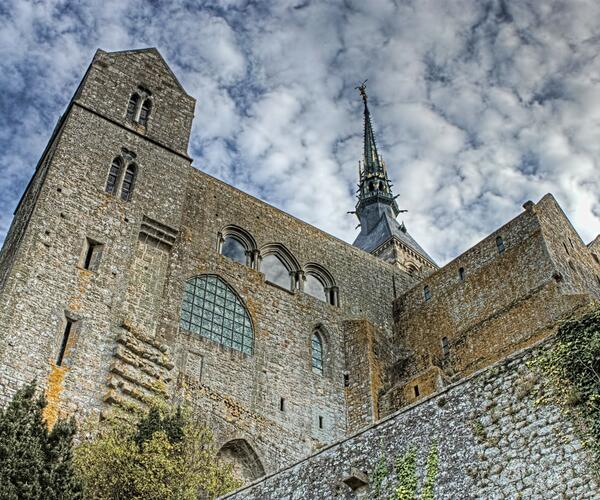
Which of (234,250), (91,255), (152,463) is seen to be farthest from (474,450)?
(234,250)

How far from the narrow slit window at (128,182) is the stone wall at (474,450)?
11.4 metres

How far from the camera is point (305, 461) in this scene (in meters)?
8.52

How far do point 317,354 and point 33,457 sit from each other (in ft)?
40.9

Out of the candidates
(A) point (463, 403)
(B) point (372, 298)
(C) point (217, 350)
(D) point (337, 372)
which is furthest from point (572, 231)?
(A) point (463, 403)

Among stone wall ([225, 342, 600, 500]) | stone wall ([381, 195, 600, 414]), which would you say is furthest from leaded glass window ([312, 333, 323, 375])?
stone wall ([225, 342, 600, 500])

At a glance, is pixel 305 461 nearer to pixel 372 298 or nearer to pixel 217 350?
pixel 217 350

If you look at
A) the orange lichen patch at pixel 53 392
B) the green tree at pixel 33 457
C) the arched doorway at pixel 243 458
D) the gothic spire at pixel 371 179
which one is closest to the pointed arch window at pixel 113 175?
the orange lichen patch at pixel 53 392

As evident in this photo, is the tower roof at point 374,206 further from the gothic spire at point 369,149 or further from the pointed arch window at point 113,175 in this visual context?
the pointed arch window at point 113,175

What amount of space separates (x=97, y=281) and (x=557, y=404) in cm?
1138

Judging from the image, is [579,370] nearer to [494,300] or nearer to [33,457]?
[33,457]

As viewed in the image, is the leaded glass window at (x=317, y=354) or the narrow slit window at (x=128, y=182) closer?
the narrow slit window at (x=128, y=182)

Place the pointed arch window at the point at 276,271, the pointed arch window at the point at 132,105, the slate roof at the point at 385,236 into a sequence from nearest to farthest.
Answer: the pointed arch window at the point at 132,105 → the pointed arch window at the point at 276,271 → the slate roof at the point at 385,236

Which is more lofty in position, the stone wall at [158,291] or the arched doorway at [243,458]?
the stone wall at [158,291]

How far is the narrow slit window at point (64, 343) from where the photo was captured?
46.2ft
